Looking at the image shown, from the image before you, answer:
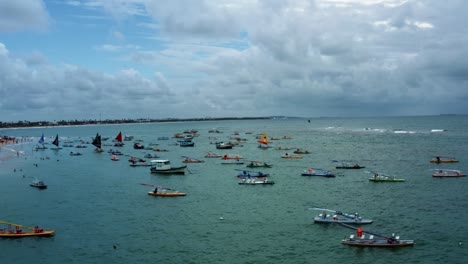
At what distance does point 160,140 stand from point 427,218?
5905 inches

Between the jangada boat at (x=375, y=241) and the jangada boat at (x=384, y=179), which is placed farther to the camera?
the jangada boat at (x=384, y=179)

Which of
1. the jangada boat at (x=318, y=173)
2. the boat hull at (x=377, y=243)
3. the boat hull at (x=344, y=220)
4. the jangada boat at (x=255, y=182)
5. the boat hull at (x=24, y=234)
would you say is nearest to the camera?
the boat hull at (x=377, y=243)

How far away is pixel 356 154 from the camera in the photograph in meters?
111

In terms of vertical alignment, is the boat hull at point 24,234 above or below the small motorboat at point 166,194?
below

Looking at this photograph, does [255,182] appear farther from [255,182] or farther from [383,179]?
[383,179]

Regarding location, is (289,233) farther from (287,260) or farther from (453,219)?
(453,219)

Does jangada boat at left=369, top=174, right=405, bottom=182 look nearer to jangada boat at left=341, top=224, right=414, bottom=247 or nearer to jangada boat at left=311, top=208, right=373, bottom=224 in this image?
jangada boat at left=311, top=208, right=373, bottom=224

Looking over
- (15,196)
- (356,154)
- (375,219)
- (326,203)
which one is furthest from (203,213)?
(356,154)

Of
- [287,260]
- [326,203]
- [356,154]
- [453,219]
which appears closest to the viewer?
[287,260]

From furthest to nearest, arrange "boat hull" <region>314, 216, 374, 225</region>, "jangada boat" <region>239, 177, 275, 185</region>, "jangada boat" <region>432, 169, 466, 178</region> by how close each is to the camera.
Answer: "jangada boat" <region>432, 169, 466, 178</region> < "jangada boat" <region>239, 177, 275, 185</region> < "boat hull" <region>314, 216, 374, 225</region>

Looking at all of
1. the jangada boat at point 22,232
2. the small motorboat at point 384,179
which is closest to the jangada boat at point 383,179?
the small motorboat at point 384,179

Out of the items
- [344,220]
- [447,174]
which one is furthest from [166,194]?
[447,174]

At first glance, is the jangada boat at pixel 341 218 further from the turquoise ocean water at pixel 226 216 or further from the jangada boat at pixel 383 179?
the jangada boat at pixel 383 179

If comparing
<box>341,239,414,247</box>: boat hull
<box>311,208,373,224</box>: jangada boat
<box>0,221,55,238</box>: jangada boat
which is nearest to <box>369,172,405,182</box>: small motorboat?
<box>311,208,373,224</box>: jangada boat
